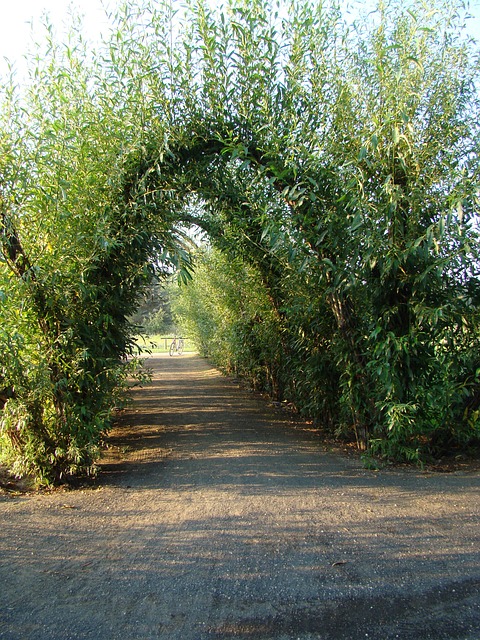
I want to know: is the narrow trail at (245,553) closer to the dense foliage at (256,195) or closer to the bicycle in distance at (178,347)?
the dense foliage at (256,195)

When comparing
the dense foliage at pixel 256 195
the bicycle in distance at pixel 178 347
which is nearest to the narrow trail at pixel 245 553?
the dense foliage at pixel 256 195

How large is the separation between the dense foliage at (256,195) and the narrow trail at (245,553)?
68 centimetres

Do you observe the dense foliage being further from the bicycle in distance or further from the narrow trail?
the bicycle in distance

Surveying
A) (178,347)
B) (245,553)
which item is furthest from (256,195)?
(178,347)

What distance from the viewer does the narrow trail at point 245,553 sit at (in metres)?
2.36

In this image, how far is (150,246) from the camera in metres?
4.40

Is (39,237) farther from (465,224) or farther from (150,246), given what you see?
(465,224)

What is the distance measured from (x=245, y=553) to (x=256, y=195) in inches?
127

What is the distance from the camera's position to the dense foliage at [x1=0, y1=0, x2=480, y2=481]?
400 cm

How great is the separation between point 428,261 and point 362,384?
5.09 ft

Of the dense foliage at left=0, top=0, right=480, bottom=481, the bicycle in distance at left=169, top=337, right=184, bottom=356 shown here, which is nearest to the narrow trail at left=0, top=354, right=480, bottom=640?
the dense foliage at left=0, top=0, right=480, bottom=481

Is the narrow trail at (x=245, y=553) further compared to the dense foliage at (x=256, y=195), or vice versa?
the dense foliage at (x=256, y=195)

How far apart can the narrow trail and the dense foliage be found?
68 centimetres

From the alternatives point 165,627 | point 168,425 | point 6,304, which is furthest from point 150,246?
point 168,425
